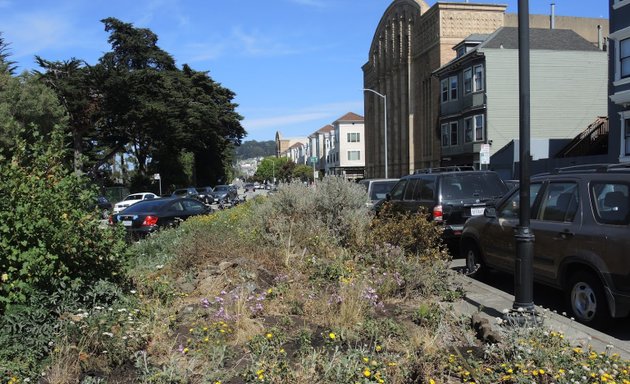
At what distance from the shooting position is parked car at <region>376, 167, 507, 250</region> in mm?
10352

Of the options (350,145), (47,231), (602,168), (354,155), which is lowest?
(47,231)

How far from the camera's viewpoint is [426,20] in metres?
48.2

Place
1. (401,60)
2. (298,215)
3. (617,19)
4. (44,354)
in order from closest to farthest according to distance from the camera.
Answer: (44,354) < (298,215) < (617,19) < (401,60)

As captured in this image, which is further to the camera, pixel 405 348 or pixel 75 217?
pixel 75 217

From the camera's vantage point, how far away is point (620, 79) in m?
24.2

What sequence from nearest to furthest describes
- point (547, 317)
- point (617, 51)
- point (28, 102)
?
A: point (547, 317) → point (617, 51) → point (28, 102)

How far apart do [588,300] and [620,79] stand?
884 inches

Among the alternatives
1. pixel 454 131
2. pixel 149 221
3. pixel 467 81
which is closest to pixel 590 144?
pixel 467 81

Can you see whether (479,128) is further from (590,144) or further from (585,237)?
(585,237)

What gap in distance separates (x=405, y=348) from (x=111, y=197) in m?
50.8

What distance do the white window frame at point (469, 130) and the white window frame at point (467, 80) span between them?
206 centimetres

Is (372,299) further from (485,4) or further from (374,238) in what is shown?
(485,4)

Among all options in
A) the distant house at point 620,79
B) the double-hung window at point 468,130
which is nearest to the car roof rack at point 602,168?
the distant house at point 620,79

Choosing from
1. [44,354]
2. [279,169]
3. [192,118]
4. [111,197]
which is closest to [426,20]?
[192,118]
